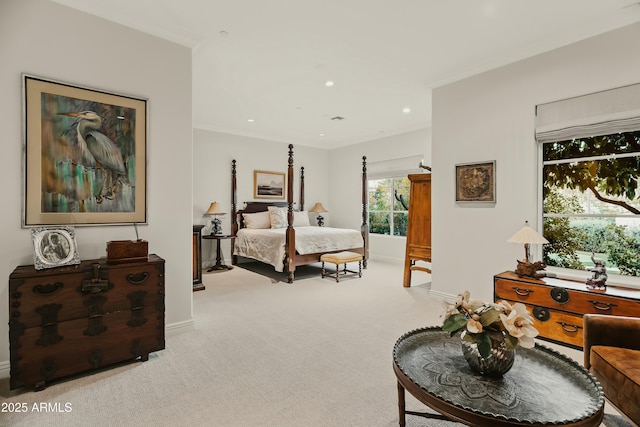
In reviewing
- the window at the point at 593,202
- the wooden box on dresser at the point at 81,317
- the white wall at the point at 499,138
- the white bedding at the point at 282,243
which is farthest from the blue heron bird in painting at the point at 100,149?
the window at the point at 593,202

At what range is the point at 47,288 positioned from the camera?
205 cm

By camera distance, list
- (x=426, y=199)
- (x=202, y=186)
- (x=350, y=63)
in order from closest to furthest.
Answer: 1. (x=350, y=63)
2. (x=426, y=199)
3. (x=202, y=186)

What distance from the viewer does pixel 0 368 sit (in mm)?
2186

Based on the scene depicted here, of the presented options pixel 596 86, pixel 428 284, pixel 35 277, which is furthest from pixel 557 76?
pixel 35 277

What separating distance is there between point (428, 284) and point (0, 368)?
4.81 meters

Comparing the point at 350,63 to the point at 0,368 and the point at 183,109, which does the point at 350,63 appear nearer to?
the point at 183,109

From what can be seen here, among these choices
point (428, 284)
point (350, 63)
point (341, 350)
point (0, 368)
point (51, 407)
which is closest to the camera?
point (51, 407)

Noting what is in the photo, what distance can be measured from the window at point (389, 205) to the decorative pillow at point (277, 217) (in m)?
2.14

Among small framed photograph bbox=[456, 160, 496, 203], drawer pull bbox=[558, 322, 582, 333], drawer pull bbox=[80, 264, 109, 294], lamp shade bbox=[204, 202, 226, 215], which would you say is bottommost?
drawer pull bbox=[558, 322, 582, 333]

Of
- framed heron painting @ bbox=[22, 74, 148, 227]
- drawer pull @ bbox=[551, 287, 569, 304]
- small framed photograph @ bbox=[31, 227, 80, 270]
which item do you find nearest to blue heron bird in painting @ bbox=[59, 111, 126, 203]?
framed heron painting @ bbox=[22, 74, 148, 227]

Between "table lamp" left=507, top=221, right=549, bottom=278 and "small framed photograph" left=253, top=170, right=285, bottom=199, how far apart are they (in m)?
5.26

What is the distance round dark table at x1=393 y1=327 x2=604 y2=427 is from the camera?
1.15 m

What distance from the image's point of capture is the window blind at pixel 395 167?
6.36m

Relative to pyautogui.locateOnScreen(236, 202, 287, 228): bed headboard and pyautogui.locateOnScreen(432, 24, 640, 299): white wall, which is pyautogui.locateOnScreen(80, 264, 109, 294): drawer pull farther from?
pyautogui.locateOnScreen(236, 202, 287, 228): bed headboard
